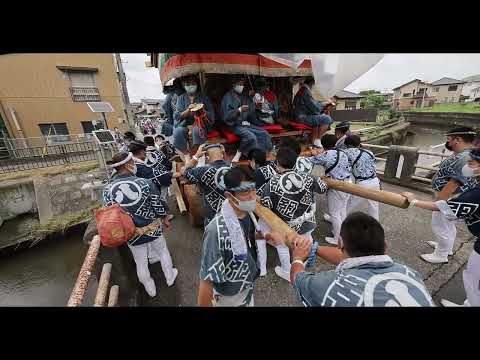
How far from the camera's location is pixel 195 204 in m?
4.72

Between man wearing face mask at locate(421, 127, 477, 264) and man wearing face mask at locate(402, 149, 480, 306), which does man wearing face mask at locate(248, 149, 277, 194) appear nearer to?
man wearing face mask at locate(402, 149, 480, 306)

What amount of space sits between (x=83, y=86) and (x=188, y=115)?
56.4ft

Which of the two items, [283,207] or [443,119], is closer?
[283,207]

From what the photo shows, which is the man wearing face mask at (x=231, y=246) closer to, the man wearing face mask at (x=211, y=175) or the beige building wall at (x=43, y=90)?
the man wearing face mask at (x=211, y=175)

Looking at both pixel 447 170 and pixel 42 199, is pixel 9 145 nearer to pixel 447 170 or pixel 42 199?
pixel 42 199

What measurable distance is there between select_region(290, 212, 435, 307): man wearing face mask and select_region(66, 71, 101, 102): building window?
67.6 ft

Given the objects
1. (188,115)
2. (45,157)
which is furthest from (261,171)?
(45,157)

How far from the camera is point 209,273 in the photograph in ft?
5.71

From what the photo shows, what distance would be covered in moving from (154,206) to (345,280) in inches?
104

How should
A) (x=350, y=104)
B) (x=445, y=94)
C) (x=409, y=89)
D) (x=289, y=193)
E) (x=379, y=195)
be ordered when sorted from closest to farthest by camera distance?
1. (x=379, y=195)
2. (x=289, y=193)
3. (x=350, y=104)
4. (x=445, y=94)
5. (x=409, y=89)

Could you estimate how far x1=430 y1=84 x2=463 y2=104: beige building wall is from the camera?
137 feet

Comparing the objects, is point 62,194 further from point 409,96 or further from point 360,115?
point 409,96

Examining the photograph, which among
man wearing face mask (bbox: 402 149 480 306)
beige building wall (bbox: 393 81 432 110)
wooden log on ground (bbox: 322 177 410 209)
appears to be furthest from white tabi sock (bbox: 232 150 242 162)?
beige building wall (bbox: 393 81 432 110)

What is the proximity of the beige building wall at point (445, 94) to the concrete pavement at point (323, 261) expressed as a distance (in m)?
54.8
